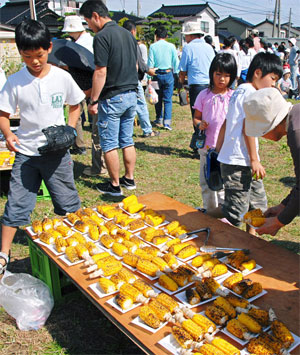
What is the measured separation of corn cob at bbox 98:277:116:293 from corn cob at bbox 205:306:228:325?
588 millimetres

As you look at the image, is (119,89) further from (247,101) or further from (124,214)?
(247,101)

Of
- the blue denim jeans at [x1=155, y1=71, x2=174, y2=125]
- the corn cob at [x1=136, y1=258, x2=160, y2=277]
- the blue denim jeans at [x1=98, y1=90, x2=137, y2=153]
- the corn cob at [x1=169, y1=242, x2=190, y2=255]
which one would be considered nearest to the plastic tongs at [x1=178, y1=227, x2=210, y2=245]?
the corn cob at [x1=169, y1=242, x2=190, y2=255]

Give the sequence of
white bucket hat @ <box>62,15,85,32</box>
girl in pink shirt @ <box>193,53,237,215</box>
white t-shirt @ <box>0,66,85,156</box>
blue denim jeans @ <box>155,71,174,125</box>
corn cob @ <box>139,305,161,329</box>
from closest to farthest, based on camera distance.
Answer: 1. corn cob @ <box>139,305,161,329</box>
2. white t-shirt @ <box>0,66,85,156</box>
3. girl in pink shirt @ <box>193,53,237,215</box>
4. white bucket hat @ <box>62,15,85,32</box>
5. blue denim jeans @ <box>155,71,174,125</box>

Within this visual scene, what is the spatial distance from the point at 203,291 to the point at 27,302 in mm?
1256

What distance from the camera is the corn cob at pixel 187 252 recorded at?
255cm

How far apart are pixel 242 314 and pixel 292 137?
97 centimetres

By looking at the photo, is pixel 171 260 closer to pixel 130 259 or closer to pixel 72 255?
pixel 130 259

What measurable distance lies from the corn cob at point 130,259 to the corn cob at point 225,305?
2.08 feet

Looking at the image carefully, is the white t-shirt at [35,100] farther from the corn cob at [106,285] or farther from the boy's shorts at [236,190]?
the boy's shorts at [236,190]

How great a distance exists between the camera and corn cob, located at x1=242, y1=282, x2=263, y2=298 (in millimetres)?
2131

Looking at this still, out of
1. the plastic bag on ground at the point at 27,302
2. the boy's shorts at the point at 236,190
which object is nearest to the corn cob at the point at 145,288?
the plastic bag on ground at the point at 27,302

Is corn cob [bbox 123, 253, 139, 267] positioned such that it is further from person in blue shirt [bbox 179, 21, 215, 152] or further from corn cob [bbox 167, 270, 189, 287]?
person in blue shirt [bbox 179, 21, 215, 152]

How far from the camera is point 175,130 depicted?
862 centimetres

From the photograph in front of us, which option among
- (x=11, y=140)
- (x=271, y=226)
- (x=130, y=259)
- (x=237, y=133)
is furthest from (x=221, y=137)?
(x=11, y=140)
